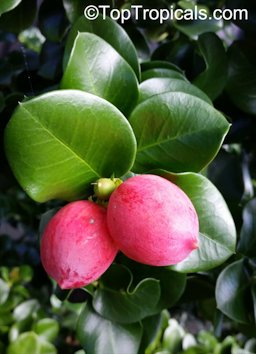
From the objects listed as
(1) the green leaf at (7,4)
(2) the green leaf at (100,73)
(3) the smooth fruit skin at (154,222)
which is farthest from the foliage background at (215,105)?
(3) the smooth fruit skin at (154,222)

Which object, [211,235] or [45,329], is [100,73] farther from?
[45,329]

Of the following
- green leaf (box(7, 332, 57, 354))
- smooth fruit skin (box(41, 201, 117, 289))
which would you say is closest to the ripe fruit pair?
smooth fruit skin (box(41, 201, 117, 289))

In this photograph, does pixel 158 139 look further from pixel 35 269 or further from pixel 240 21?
pixel 35 269

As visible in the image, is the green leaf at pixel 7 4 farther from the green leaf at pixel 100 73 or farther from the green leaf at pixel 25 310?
the green leaf at pixel 25 310

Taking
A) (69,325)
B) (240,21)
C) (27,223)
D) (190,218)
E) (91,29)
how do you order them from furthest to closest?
(27,223) < (69,325) < (240,21) < (91,29) < (190,218)

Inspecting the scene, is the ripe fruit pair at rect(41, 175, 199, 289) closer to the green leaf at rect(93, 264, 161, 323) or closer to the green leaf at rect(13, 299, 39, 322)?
the green leaf at rect(93, 264, 161, 323)

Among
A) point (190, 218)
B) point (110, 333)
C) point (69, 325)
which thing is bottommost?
point (69, 325)

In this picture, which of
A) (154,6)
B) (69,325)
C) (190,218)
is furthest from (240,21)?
(69,325)
